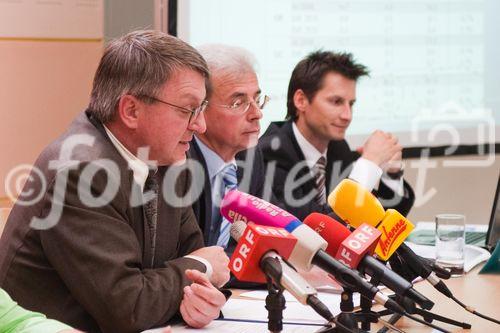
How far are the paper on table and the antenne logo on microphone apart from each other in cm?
23

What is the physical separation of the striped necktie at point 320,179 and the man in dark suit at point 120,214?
1414 mm

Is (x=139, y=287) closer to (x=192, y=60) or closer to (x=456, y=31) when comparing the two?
(x=192, y=60)

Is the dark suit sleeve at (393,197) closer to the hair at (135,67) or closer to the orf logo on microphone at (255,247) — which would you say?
the hair at (135,67)

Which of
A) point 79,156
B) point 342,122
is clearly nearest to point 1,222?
point 79,156

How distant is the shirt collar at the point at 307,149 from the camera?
369 centimetres

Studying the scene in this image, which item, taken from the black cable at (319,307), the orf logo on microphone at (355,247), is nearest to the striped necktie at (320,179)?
the orf logo on microphone at (355,247)

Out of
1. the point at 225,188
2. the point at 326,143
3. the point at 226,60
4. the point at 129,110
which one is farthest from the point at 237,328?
the point at 326,143

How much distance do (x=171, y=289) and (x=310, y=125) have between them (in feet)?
6.42

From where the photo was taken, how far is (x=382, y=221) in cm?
191

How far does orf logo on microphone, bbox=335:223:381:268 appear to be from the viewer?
168 centimetres

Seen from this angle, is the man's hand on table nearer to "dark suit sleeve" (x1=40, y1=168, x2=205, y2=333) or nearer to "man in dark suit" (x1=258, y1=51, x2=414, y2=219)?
"dark suit sleeve" (x1=40, y1=168, x2=205, y2=333)

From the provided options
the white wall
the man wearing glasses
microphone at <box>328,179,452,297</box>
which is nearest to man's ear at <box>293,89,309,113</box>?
the man wearing glasses

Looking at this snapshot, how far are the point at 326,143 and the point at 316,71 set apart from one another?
0.34 m

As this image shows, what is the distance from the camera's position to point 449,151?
495cm
